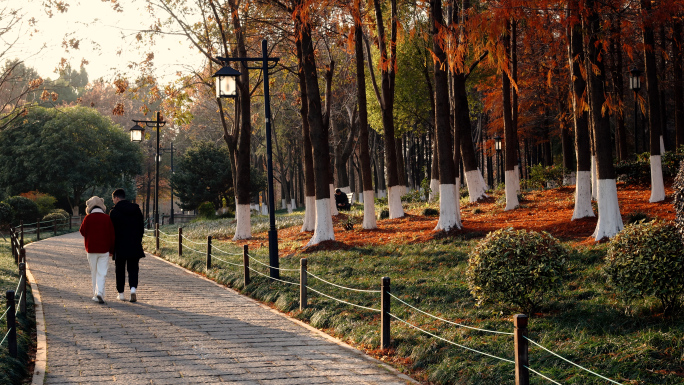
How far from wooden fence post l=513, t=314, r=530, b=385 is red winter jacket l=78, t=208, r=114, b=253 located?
27.0 feet

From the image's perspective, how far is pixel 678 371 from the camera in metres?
5.95

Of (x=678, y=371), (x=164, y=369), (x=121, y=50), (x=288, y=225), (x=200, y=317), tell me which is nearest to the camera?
(x=678, y=371)

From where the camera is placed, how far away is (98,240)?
11.3 meters

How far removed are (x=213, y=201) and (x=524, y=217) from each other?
107 ft

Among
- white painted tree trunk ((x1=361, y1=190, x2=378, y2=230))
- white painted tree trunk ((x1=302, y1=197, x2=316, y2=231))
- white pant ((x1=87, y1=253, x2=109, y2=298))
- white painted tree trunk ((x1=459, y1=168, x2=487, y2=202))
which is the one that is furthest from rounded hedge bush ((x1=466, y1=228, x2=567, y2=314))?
white painted tree trunk ((x1=459, y1=168, x2=487, y2=202))

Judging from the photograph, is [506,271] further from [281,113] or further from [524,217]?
[281,113]

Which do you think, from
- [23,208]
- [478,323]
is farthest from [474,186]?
[23,208]

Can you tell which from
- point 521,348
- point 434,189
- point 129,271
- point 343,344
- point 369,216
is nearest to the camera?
point 521,348

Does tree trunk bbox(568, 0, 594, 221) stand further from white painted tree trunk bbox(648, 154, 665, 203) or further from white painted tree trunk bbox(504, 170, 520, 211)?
white painted tree trunk bbox(504, 170, 520, 211)

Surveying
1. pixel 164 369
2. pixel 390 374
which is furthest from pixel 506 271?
pixel 164 369

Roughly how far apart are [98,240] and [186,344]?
3.95 metres

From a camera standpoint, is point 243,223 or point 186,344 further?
point 243,223

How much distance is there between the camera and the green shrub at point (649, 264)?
7301 mm

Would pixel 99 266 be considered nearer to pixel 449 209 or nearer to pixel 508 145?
pixel 449 209
